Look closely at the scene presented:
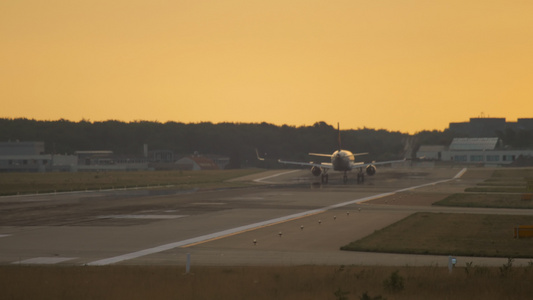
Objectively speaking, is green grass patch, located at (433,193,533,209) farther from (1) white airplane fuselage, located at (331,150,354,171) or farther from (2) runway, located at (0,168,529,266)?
(1) white airplane fuselage, located at (331,150,354,171)

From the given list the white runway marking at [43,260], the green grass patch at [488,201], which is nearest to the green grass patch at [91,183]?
the green grass patch at [488,201]

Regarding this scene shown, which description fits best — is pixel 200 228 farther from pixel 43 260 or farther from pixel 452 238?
pixel 452 238

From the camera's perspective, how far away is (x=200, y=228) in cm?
4138

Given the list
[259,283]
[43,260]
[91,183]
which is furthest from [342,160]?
[259,283]

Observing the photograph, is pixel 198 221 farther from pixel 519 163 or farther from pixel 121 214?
pixel 519 163

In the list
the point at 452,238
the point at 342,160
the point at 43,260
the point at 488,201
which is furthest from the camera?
the point at 342,160

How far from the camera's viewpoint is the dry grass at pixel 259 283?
21.6 m

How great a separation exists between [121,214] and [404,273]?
101 feet

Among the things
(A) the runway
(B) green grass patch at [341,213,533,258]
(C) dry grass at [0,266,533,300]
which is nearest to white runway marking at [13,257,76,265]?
(A) the runway

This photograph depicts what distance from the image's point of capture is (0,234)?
3856cm

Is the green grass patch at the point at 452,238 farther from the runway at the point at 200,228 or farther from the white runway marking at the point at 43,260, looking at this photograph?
the white runway marking at the point at 43,260

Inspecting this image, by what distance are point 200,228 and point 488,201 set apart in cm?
3233

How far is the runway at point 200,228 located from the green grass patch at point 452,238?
1281 mm

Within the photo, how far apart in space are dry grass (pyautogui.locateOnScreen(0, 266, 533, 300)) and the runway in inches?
105
